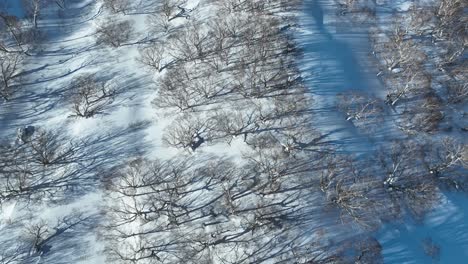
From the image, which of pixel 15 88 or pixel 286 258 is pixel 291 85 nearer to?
pixel 286 258

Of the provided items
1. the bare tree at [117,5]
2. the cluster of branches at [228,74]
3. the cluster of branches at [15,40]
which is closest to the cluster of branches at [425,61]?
the cluster of branches at [228,74]

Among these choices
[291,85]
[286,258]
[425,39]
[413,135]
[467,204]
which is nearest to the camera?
[286,258]

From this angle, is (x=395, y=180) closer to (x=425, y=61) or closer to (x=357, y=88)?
(x=357, y=88)

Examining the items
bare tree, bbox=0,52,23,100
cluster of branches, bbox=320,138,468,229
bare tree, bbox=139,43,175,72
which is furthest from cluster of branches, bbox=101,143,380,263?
bare tree, bbox=0,52,23,100

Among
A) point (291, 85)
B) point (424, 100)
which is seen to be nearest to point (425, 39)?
point (424, 100)

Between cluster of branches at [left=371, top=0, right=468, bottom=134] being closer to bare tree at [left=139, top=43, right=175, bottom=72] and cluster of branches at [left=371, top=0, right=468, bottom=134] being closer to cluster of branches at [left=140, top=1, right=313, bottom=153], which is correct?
cluster of branches at [left=140, top=1, right=313, bottom=153]
